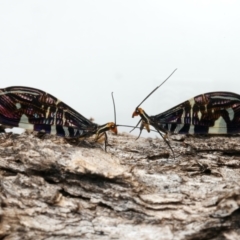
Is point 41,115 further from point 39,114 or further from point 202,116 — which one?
point 202,116

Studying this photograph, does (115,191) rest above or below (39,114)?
below

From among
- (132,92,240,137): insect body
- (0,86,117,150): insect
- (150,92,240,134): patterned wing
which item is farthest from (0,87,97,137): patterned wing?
(150,92,240,134): patterned wing

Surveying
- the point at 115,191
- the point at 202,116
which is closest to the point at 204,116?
the point at 202,116

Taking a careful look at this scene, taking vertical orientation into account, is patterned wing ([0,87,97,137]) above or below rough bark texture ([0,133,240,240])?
above

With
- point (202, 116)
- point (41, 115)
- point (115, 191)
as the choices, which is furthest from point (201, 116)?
point (41, 115)

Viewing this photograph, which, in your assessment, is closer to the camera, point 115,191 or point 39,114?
point 115,191

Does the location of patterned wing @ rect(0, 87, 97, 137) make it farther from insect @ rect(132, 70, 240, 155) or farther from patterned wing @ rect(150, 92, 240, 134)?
patterned wing @ rect(150, 92, 240, 134)

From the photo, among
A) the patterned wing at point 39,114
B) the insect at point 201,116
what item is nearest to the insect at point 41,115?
the patterned wing at point 39,114
